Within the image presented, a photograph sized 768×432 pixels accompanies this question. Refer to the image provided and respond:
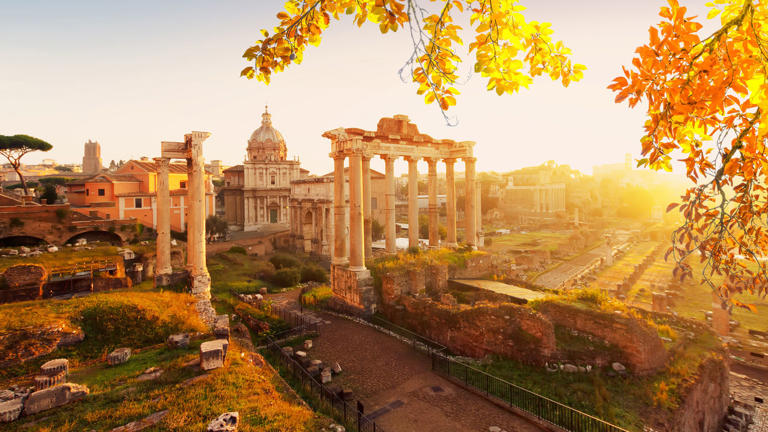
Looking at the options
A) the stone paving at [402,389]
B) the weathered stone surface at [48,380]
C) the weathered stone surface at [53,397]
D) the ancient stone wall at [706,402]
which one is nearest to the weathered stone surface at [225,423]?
the weathered stone surface at [53,397]

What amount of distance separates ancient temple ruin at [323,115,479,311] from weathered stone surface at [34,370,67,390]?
887 cm

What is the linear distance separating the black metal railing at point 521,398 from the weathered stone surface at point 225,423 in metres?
5.59

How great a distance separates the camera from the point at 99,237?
27.2m

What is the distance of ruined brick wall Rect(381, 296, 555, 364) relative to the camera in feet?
33.0

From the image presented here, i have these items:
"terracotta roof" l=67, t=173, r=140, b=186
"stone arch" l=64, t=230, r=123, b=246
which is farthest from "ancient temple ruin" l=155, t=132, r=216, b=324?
"terracotta roof" l=67, t=173, r=140, b=186

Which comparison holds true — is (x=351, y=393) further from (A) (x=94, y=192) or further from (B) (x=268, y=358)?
(A) (x=94, y=192)

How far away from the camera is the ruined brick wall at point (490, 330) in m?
10.0

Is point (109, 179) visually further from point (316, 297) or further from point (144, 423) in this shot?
point (144, 423)

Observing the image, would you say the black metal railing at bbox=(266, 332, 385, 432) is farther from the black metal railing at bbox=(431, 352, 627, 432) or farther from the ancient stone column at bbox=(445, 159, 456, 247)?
the ancient stone column at bbox=(445, 159, 456, 247)

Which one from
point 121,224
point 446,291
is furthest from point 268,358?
point 121,224

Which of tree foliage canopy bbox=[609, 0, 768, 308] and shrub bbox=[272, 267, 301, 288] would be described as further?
shrub bbox=[272, 267, 301, 288]

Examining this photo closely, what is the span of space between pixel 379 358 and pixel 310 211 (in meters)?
26.1

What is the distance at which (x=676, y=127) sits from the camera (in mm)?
2684

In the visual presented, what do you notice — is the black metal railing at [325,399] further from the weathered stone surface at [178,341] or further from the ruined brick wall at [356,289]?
the ruined brick wall at [356,289]
